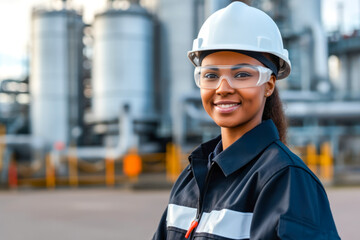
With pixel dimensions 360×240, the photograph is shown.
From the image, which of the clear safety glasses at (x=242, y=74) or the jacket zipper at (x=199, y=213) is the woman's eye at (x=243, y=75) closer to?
the clear safety glasses at (x=242, y=74)

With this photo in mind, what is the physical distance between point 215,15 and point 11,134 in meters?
22.6

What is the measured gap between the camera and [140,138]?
65.1ft

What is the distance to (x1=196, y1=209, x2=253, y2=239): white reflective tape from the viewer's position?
1.27 metres

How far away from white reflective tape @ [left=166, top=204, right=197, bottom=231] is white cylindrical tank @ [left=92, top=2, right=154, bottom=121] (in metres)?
17.6

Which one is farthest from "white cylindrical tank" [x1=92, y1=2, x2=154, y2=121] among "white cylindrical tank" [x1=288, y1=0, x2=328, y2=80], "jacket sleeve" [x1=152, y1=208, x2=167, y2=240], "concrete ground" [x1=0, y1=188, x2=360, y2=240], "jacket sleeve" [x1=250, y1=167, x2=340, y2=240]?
"jacket sleeve" [x1=250, y1=167, x2=340, y2=240]

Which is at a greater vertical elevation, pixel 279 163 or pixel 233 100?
pixel 233 100

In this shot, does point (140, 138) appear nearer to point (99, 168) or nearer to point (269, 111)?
point (99, 168)

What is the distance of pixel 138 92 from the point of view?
19656 mm

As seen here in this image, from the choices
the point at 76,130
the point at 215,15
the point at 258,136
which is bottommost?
the point at 76,130

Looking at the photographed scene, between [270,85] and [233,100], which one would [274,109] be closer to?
[270,85]

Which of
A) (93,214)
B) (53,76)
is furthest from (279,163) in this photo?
(53,76)

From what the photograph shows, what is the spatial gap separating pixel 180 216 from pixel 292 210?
0.52m

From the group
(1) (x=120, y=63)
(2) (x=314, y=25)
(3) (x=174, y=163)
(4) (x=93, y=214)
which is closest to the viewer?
(4) (x=93, y=214)

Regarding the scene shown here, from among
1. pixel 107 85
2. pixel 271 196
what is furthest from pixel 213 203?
pixel 107 85
